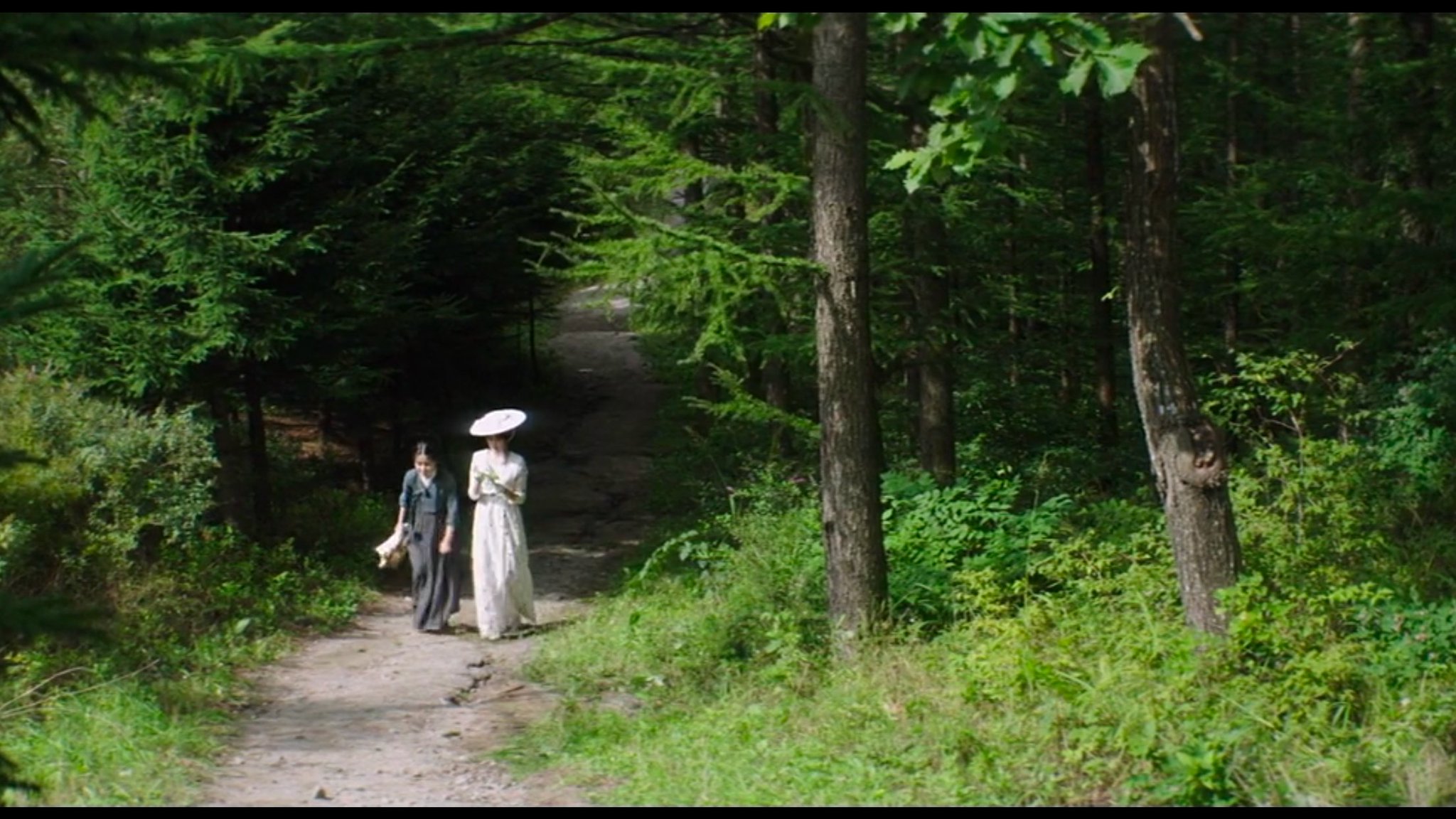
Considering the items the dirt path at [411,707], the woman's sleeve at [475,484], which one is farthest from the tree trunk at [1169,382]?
the woman's sleeve at [475,484]

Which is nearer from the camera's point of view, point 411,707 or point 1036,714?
point 1036,714

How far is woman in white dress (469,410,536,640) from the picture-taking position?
1261cm

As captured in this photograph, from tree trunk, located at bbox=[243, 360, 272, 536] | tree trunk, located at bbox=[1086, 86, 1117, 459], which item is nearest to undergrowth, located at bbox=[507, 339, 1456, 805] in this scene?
tree trunk, located at bbox=[1086, 86, 1117, 459]

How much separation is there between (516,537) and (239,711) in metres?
3.38

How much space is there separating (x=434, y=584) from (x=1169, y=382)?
714 cm

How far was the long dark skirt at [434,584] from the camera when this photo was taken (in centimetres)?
1292

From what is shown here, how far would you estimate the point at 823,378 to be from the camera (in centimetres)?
996

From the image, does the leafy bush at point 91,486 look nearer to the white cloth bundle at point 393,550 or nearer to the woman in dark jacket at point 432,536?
the white cloth bundle at point 393,550

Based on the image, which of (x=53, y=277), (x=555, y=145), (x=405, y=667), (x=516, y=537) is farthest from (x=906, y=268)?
(x=53, y=277)

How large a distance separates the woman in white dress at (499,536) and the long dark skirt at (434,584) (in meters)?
0.30

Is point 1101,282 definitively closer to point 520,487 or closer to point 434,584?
point 520,487

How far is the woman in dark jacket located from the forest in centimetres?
97

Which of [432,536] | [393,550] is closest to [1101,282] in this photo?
[432,536]

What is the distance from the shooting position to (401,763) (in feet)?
28.5
